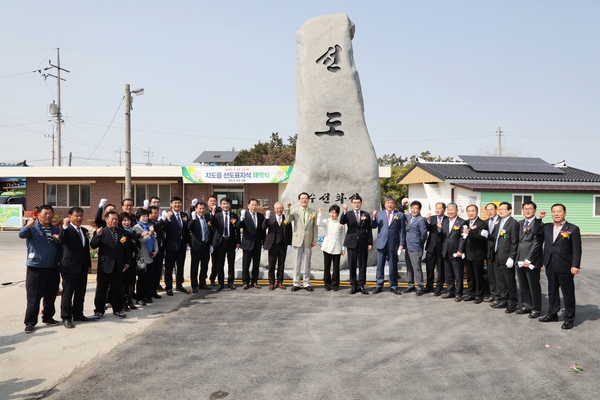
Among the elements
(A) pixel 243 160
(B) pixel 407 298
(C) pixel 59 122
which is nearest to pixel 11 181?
(C) pixel 59 122

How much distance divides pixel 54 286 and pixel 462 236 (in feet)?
19.8

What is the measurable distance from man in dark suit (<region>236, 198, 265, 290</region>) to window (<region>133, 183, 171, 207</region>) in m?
18.8

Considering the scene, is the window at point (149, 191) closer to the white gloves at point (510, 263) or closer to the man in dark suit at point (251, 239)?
the man in dark suit at point (251, 239)

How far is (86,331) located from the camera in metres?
5.60

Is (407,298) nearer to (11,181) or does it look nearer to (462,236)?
Result: (462,236)

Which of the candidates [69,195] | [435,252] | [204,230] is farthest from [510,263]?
[69,195]

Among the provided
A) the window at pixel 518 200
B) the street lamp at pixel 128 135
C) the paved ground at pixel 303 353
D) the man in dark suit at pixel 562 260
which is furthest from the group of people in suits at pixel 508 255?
the window at pixel 518 200

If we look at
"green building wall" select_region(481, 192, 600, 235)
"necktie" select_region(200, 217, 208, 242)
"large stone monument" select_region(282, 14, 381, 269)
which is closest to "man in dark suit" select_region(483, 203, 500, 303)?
"large stone monument" select_region(282, 14, 381, 269)

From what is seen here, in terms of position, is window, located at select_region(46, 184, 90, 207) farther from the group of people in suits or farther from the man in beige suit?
the group of people in suits

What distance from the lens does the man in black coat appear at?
6.20 m

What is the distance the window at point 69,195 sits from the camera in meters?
26.2

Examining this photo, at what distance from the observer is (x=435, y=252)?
7.89 metres

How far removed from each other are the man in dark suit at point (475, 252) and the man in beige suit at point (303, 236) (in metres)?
2.62

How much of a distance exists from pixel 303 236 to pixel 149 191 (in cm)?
1998
